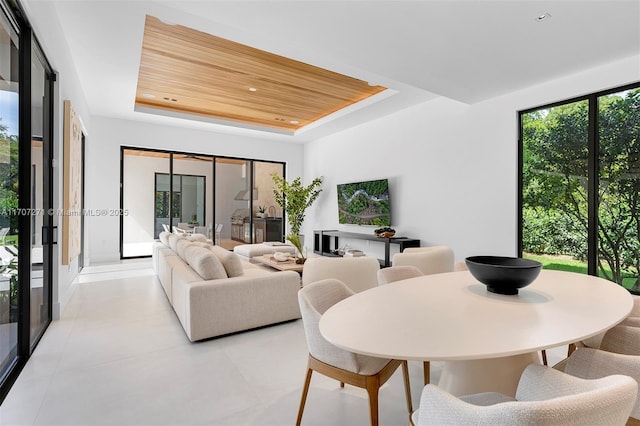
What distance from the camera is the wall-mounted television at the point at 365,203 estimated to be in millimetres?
6329

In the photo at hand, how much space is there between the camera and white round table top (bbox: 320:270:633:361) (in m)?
1.07

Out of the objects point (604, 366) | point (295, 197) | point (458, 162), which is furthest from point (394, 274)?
point (295, 197)

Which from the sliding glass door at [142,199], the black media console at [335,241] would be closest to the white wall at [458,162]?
the black media console at [335,241]

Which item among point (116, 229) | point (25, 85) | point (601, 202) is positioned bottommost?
point (116, 229)

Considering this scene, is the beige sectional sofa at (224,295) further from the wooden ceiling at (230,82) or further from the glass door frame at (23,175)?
the wooden ceiling at (230,82)

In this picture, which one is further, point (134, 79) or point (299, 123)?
point (299, 123)

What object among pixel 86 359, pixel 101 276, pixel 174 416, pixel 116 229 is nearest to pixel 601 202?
pixel 174 416

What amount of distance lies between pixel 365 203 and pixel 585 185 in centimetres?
355

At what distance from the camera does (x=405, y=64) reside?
3791 mm

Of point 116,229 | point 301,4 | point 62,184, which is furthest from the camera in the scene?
point 116,229

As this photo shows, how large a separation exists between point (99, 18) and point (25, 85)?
1.10 m

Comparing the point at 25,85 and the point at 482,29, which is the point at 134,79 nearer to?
the point at 25,85

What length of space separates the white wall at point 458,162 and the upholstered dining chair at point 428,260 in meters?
1.45

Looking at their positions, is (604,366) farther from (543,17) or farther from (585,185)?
(585,185)
